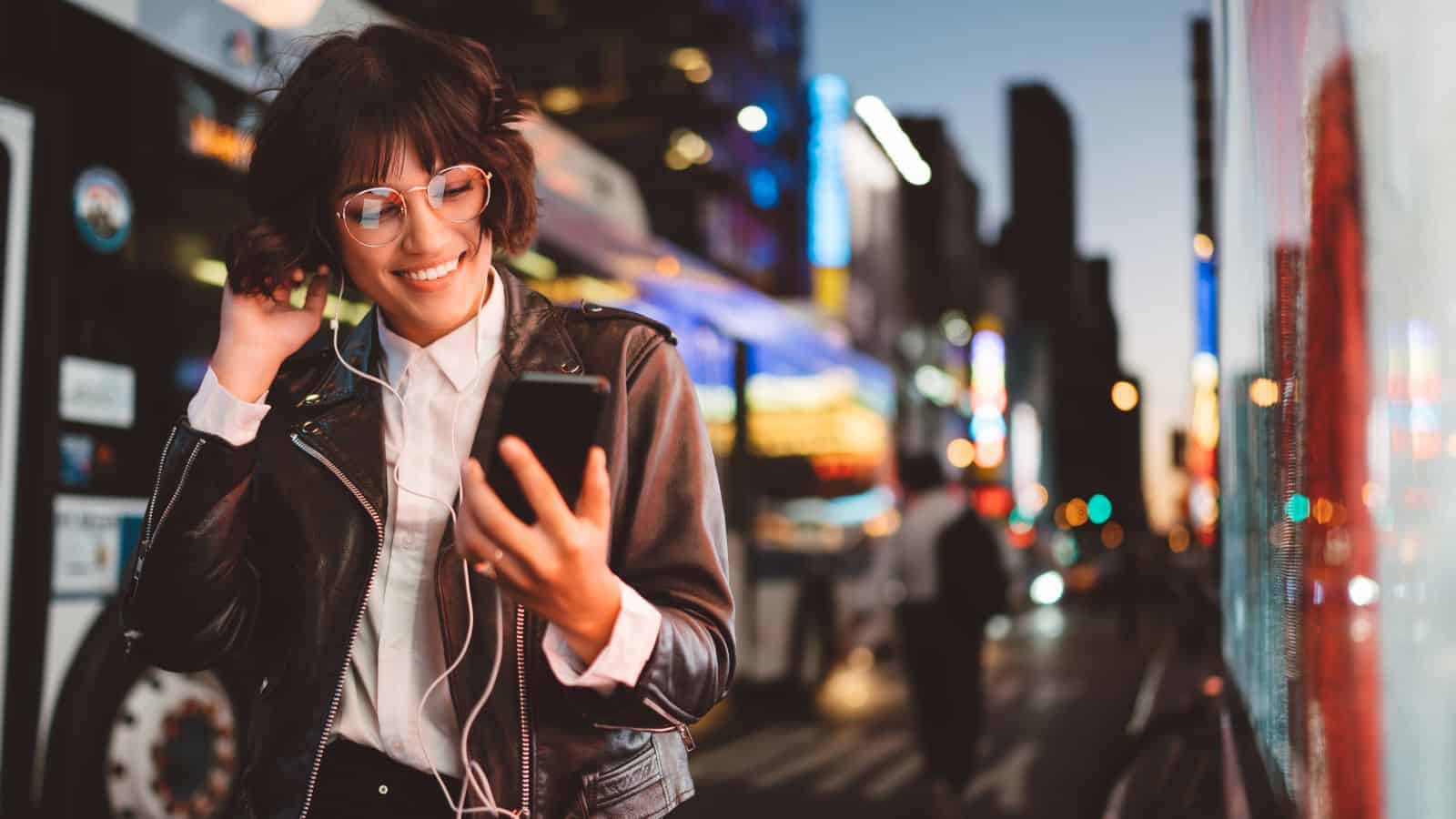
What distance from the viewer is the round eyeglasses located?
5.81ft

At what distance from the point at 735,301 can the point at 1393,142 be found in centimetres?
999

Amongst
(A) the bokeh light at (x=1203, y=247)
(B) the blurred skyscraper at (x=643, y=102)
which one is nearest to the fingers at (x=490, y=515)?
(A) the bokeh light at (x=1203, y=247)

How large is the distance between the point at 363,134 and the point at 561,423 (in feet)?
1.68

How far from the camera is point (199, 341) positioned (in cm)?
503

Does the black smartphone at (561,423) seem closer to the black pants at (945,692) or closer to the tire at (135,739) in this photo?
the tire at (135,739)

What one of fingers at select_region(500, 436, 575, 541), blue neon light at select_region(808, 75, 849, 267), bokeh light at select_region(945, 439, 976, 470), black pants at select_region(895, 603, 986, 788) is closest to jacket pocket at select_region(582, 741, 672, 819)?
fingers at select_region(500, 436, 575, 541)

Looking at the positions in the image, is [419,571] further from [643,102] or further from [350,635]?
[643,102]

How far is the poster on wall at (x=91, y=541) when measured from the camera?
443 centimetres

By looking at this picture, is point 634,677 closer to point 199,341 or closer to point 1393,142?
point 1393,142

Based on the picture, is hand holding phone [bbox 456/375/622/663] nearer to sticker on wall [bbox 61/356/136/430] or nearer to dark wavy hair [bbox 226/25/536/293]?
dark wavy hair [bbox 226/25/536/293]

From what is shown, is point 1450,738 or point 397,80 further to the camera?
point 397,80

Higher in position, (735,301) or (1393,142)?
(735,301)

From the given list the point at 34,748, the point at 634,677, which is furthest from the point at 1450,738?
the point at 34,748

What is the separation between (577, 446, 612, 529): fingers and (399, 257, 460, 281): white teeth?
0.43 metres
